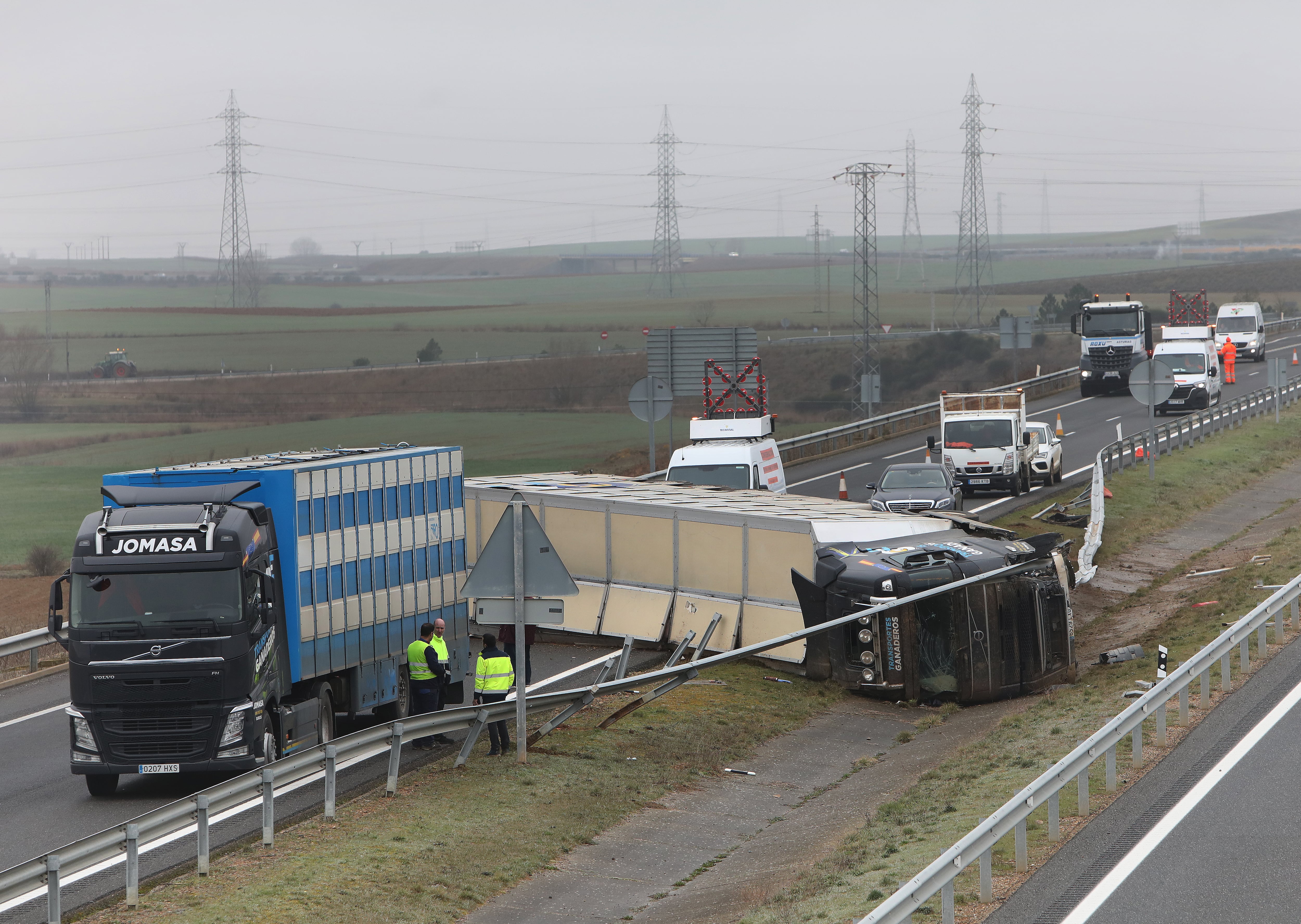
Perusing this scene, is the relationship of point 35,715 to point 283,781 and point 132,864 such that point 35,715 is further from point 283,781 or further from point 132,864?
point 132,864

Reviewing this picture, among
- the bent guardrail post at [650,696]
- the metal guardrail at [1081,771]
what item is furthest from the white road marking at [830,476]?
the bent guardrail post at [650,696]

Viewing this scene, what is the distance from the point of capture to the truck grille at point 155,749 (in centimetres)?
1342

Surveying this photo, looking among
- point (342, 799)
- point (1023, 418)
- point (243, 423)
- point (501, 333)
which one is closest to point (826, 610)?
point (342, 799)

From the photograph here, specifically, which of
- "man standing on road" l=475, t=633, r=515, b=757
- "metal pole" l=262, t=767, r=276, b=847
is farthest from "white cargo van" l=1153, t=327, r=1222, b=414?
"metal pole" l=262, t=767, r=276, b=847

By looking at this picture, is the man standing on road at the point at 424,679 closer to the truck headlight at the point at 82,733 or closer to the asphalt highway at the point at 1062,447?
the truck headlight at the point at 82,733

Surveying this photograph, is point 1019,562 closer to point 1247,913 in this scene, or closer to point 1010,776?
point 1010,776

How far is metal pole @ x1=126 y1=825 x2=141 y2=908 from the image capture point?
386 inches

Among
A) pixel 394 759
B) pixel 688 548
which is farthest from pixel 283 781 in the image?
pixel 688 548

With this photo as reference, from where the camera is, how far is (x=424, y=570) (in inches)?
678

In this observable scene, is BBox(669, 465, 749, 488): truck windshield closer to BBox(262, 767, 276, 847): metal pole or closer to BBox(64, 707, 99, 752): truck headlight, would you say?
BBox(64, 707, 99, 752): truck headlight

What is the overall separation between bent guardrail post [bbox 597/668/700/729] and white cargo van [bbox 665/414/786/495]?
14.5 m

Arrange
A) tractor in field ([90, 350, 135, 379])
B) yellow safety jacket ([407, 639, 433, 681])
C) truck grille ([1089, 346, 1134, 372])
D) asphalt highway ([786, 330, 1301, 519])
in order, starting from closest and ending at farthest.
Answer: yellow safety jacket ([407, 639, 433, 681]) → asphalt highway ([786, 330, 1301, 519]) → truck grille ([1089, 346, 1134, 372]) → tractor in field ([90, 350, 135, 379])

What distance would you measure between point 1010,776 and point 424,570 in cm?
771

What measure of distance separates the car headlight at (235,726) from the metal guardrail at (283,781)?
24.1 inches
